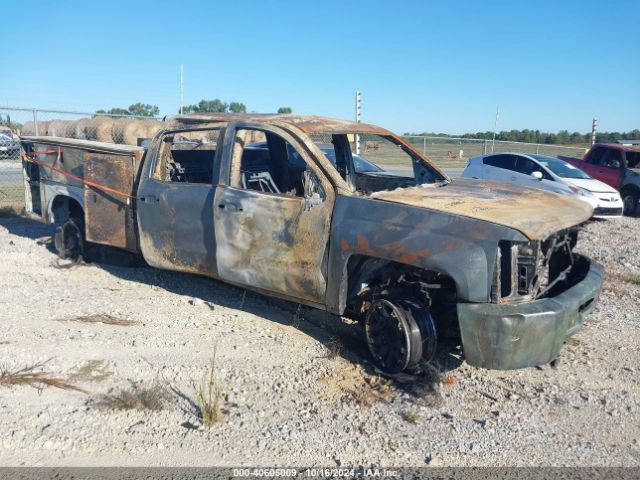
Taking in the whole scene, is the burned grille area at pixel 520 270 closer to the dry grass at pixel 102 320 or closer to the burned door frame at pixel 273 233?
the burned door frame at pixel 273 233

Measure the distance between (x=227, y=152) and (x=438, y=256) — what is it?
225cm

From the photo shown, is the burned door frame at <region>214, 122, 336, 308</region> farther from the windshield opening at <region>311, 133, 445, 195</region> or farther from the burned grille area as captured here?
the burned grille area

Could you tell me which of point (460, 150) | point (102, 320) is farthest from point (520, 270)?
point (460, 150)

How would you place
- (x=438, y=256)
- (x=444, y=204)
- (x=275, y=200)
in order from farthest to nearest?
1. (x=275, y=200)
2. (x=444, y=204)
3. (x=438, y=256)

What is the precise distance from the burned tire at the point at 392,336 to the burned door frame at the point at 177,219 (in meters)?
1.66

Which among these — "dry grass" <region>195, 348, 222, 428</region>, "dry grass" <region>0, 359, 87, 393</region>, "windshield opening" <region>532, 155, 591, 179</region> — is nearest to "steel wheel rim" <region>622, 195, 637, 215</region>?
"windshield opening" <region>532, 155, 591, 179</region>

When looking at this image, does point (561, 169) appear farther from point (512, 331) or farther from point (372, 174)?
point (512, 331)

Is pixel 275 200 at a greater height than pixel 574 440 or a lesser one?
greater

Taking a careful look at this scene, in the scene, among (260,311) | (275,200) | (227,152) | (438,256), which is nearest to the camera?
(438,256)

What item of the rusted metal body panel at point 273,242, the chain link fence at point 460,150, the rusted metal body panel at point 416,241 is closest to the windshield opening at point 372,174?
the rusted metal body panel at point 273,242

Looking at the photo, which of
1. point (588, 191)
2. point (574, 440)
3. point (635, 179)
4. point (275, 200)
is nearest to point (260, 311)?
point (275, 200)

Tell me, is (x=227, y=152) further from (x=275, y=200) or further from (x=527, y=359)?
(x=527, y=359)

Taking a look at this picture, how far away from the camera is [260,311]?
18.5 ft

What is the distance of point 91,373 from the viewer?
421 cm
